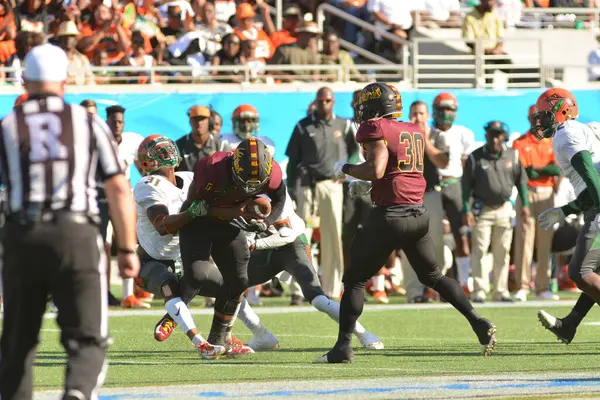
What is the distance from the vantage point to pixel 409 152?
915 cm

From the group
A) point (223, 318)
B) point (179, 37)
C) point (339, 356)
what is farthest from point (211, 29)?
point (339, 356)

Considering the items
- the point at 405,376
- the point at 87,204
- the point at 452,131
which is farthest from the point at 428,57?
the point at 87,204

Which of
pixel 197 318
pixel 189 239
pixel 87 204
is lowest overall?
pixel 197 318

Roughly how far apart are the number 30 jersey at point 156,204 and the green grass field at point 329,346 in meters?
0.79

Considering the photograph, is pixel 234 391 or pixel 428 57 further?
pixel 428 57

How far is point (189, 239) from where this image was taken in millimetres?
9469

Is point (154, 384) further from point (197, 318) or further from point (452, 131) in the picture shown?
point (452, 131)

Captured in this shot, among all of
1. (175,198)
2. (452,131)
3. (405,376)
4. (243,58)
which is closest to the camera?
(405,376)

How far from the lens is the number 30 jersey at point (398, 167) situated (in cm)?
905

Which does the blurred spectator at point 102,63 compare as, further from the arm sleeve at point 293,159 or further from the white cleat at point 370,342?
the white cleat at point 370,342

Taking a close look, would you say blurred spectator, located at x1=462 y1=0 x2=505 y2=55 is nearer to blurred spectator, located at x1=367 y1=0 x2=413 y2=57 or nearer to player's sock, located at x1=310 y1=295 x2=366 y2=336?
blurred spectator, located at x1=367 y1=0 x2=413 y2=57

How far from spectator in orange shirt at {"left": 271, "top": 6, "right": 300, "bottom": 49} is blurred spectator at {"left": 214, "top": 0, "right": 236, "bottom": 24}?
30.2 inches

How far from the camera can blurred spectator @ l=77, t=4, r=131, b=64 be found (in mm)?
18656

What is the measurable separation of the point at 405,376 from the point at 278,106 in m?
9.68
